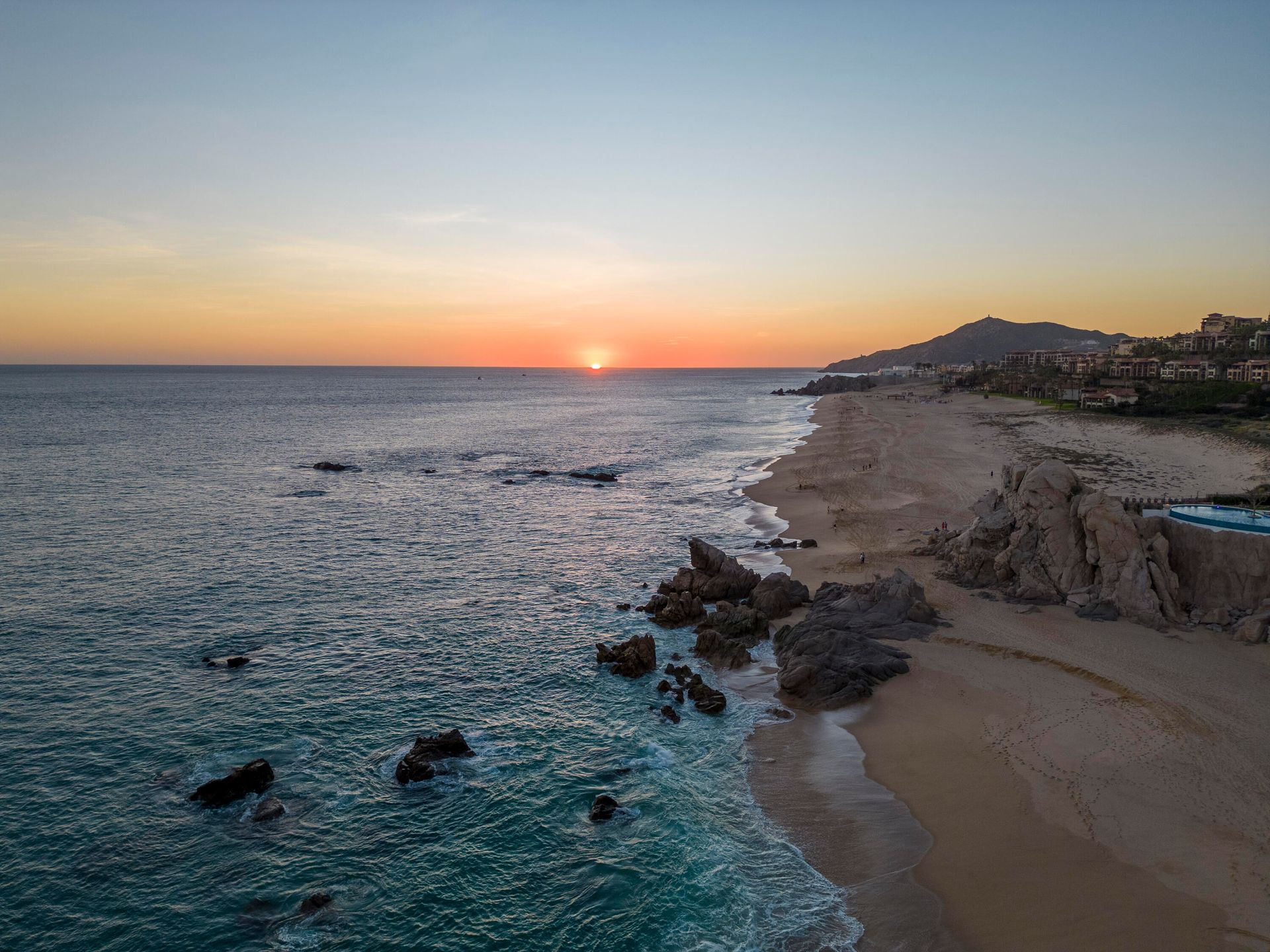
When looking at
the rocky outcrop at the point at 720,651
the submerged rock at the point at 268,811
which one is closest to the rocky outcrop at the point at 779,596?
the rocky outcrop at the point at 720,651

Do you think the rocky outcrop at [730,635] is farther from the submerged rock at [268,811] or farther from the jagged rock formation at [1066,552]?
the submerged rock at [268,811]

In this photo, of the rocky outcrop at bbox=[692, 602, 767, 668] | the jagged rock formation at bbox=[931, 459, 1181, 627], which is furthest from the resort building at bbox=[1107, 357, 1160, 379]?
the rocky outcrop at bbox=[692, 602, 767, 668]

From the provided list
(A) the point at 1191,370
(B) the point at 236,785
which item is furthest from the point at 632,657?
(A) the point at 1191,370

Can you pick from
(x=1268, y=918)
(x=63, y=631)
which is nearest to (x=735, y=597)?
(x=1268, y=918)

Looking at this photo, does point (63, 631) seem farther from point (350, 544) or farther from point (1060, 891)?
point (1060, 891)

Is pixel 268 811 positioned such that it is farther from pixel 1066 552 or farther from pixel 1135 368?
pixel 1135 368

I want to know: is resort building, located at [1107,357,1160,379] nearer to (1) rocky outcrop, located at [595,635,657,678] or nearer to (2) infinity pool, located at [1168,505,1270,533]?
(2) infinity pool, located at [1168,505,1270,533]
